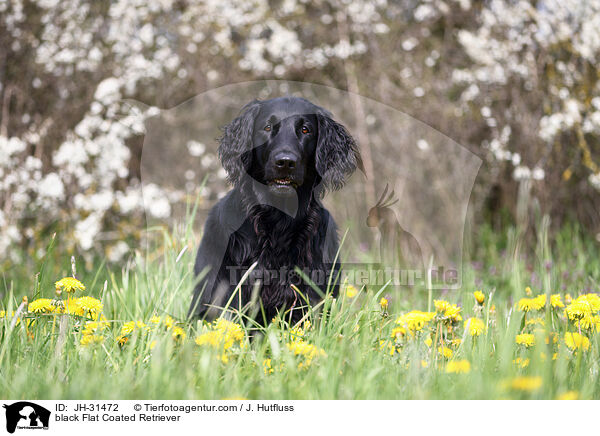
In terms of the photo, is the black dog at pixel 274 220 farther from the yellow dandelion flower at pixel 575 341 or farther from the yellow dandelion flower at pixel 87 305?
the yellow dandelion flower at pixel 575 341

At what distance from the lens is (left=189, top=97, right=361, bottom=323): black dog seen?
227 centimetres

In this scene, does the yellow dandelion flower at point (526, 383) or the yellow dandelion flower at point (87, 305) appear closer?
the yellow dandelion flower at point (526, 383)

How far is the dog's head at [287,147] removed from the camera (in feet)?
7.53

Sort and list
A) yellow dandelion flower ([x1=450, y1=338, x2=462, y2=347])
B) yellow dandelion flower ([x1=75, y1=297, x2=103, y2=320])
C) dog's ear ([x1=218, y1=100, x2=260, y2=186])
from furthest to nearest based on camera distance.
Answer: dog's ear ([x1=218, y1=100, x2=260, y2=186]) → yellow dandelion flower ([x1=450, y1=338, x2=462, y2=347]) → yellow dandelion flower ([x1=75, y1=297, x2=103, y2=320])

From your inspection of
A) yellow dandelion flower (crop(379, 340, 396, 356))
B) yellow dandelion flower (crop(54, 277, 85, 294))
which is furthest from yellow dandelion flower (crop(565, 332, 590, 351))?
yellow dandelion flower (crop(54, 277, 85, 294))

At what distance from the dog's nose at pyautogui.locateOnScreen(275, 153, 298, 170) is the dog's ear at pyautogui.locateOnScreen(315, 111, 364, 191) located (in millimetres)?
242

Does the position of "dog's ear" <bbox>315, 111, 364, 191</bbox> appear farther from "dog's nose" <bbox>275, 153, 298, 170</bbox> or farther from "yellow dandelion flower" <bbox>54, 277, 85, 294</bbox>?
"yellow dandelion flower" <bbox>54, 277, 85, 294</bbox>

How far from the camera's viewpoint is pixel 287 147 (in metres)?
2.29

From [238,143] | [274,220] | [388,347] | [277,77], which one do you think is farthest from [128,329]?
[277,77]

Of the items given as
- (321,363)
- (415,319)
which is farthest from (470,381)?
(321,363)

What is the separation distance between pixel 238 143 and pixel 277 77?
3.19 meters

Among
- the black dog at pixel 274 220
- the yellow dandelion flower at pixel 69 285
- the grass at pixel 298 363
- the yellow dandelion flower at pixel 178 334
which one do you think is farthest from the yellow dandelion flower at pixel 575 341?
the yellow dandelion flower at pixel 69 285

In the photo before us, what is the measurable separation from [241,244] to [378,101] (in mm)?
3342

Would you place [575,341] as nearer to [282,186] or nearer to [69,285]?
[282,186]
